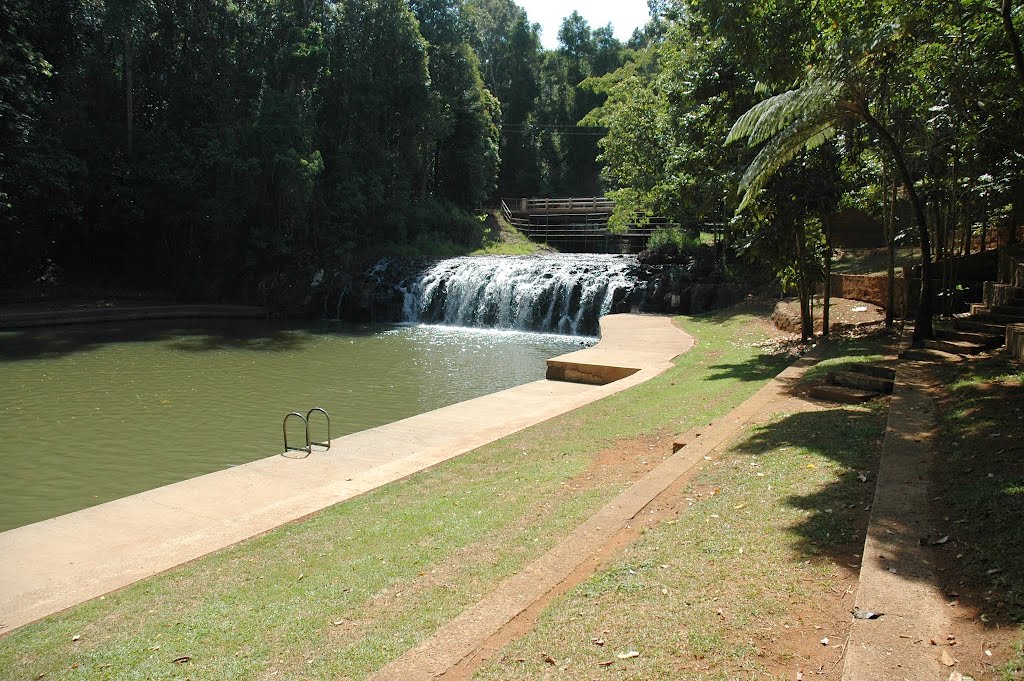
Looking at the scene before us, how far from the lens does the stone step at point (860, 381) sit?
825 centimetres

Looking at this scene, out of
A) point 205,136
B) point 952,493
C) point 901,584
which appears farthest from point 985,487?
point 205,136

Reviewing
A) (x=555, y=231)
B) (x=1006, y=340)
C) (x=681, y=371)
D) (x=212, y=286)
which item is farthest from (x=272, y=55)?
(x=1006, y=340)

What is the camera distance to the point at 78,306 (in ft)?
82.5

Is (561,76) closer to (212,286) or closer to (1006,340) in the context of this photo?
(212,286)

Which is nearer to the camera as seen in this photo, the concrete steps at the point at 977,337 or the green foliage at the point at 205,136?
the concrete steps at the point at 977,337

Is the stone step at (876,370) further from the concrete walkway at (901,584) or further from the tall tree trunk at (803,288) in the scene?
the tall tree trunk at (803,288)

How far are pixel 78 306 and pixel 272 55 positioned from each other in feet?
43.6

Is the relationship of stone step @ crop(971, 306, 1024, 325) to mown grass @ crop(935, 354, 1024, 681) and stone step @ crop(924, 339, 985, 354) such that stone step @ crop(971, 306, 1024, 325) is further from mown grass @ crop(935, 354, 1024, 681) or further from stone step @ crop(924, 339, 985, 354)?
mown grass @ crop(935, 354, 1024, 681)

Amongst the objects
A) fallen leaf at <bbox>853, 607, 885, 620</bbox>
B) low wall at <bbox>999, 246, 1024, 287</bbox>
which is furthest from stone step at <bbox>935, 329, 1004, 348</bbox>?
fallen leaf at <bbox>853, 607, 885, 620</bbox>

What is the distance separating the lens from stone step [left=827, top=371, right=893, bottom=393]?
8.25 m

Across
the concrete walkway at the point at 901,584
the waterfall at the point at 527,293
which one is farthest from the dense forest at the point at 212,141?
the concrete walkway at the point at 901,584

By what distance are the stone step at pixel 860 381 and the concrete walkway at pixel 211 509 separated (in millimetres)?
3349

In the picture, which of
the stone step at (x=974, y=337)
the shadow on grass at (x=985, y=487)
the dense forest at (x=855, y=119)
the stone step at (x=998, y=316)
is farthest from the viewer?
the stone step at (x=998, y=316)

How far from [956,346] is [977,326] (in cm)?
92
